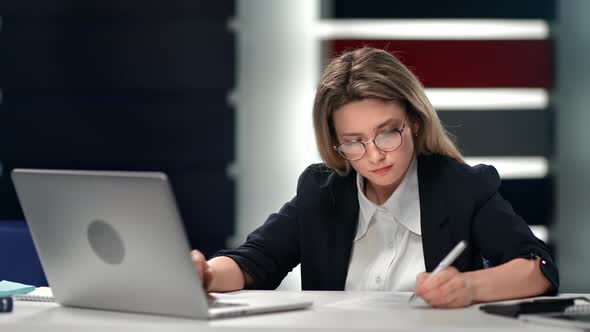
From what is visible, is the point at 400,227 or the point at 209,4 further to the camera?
the point at 209,4

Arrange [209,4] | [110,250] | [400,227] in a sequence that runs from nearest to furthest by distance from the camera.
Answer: [110,250] → [400,227] → [209,4]

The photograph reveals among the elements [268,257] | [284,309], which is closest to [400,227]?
[268,257]

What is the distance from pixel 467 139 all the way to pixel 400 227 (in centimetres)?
173

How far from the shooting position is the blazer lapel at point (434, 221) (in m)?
2.18

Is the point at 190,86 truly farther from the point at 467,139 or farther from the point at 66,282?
the point at 66,282

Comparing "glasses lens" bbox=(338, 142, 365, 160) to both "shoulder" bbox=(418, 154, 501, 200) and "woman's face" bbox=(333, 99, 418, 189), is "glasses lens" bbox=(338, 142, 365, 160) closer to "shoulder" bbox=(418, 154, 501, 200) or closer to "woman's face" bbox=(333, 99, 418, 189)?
"woman's face" bbox=(333, 99, 418, 189)

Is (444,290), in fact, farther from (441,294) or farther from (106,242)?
(106,242)

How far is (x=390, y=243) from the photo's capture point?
7.30 ft

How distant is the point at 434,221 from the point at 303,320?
683 millimetres

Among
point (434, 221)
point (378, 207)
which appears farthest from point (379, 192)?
point (434, 221)

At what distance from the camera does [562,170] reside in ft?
12.7

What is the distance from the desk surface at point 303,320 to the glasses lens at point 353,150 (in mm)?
422

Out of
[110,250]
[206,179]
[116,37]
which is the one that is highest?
[116,37]

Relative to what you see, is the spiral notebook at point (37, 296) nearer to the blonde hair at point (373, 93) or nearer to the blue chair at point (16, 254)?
the blue chair at point (16, 254)
